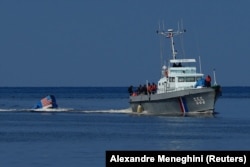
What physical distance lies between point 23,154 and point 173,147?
777 cm

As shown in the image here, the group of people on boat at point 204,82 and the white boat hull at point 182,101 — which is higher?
the group of people on boat at point 204,82

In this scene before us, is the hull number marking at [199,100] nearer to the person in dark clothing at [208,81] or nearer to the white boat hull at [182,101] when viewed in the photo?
the white boat hull at [182,101]

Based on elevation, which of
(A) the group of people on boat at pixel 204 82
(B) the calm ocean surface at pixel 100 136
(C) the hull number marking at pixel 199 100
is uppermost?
(A) the group of people on boat at pixel 204 82

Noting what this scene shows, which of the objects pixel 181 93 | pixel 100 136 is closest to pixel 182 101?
pixel 181 93

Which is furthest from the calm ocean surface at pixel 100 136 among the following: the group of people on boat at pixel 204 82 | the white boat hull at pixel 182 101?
the group of people on boat at pixel 204 82

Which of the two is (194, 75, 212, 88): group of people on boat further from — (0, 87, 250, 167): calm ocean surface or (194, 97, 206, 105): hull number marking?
(0, 87, 250, 167): calm ocean surface

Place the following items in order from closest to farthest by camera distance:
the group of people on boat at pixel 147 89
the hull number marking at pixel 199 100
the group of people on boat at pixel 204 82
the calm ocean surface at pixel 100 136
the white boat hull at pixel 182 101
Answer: the calm ocean surface at pixel 100 136, the white boat hull at pixel 182 101, the group of people on boat at pixel 204 82, the hull number marking at pixel 199 100, the group of people on boat at pixel 147 89

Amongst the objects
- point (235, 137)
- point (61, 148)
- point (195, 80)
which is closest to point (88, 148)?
point (61, 148)

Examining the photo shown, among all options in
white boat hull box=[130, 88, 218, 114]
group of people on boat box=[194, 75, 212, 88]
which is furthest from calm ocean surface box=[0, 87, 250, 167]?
group of people on boat box=[194, 75, 212, 88]

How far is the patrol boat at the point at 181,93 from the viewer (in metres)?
78.0

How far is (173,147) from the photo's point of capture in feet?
168

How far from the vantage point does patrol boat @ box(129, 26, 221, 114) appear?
7800 cm

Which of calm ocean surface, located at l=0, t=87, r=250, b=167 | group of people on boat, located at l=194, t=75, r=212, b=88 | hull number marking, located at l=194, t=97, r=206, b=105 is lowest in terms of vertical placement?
calm ocean surface, located at l=0, t=87, r=250, b=167

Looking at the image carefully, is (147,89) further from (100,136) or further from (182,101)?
(100,136)
